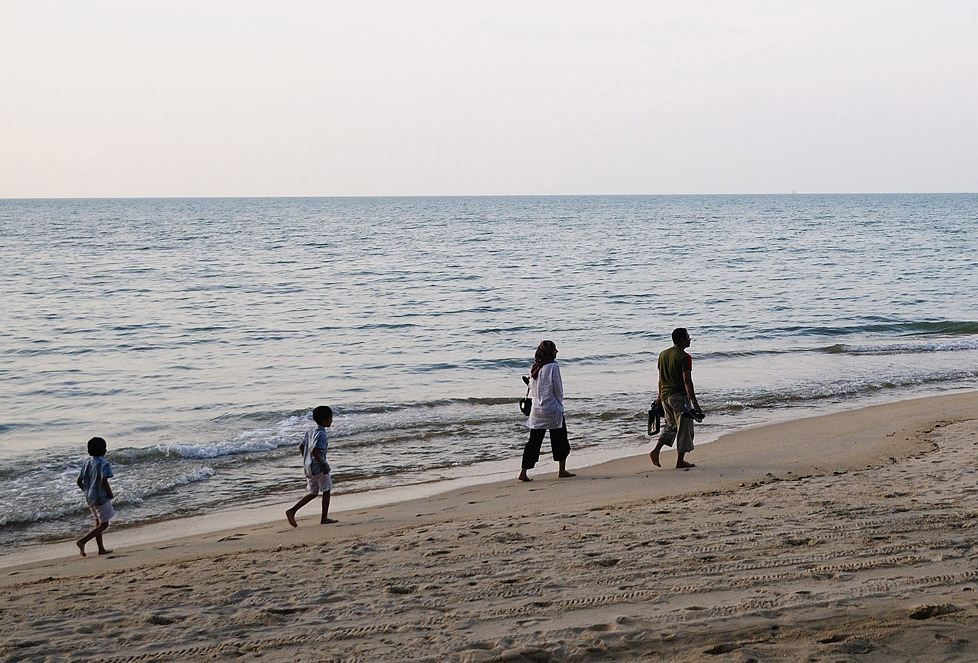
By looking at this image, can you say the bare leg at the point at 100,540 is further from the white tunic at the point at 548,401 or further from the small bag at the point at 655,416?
the small bag at the point at 655,416

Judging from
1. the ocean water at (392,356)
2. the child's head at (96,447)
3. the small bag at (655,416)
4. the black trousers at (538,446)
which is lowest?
the ocean water at (392,356)

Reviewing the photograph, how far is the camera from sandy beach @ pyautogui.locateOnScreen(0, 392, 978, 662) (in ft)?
15.1

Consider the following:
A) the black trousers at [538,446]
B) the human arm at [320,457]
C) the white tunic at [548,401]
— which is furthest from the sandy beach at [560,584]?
the white tunic at [548,401]

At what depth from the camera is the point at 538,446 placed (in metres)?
9.47

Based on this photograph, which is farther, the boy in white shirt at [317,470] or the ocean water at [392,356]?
the ocean water at [392,356]

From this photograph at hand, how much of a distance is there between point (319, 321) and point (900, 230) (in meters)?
60.9

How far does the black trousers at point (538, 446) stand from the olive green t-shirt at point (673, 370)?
1161mm

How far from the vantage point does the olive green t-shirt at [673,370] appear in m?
9.32

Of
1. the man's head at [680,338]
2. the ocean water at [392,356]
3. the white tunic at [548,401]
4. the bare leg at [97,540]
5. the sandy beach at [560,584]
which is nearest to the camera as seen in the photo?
the sandy beach at [560,584]

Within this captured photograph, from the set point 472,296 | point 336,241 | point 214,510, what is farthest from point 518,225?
point 214,510

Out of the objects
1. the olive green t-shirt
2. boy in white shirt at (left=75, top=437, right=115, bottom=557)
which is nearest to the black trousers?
the olive green t-shirt

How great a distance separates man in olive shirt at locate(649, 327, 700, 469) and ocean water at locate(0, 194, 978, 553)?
158 centimetres

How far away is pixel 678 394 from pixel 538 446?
1.58 meters

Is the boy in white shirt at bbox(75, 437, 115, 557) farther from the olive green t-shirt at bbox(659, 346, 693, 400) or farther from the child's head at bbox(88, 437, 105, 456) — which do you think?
the olive green t-shirt at bbox(659, 346, 693, 400)
